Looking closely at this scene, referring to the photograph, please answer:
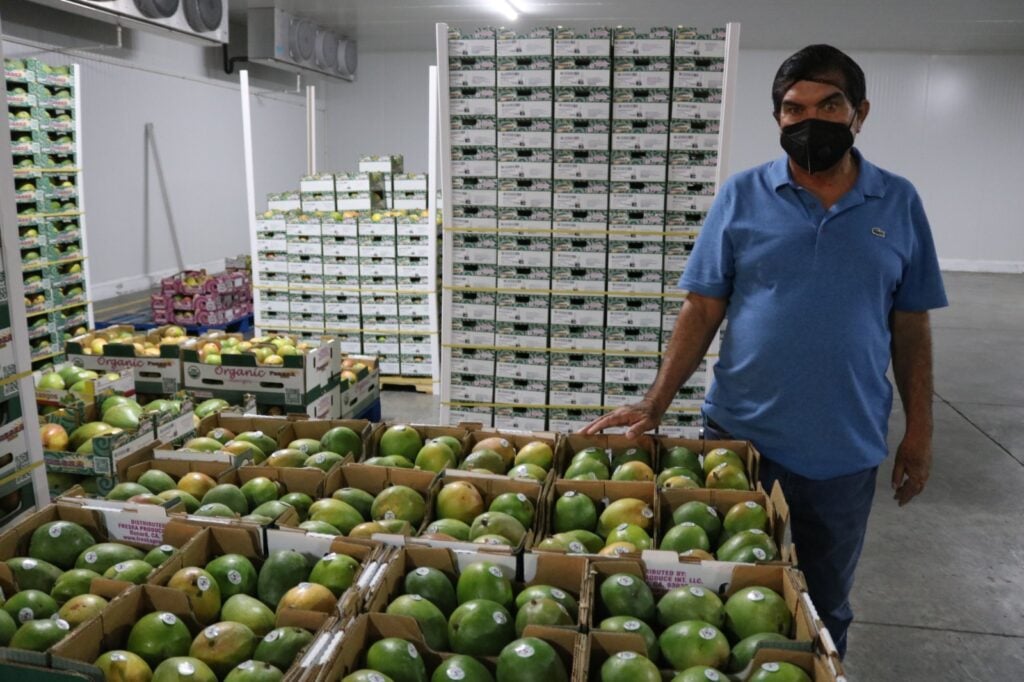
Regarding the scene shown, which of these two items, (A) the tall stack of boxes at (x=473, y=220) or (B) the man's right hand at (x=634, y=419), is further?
(A) the tall stack of boxes at (x=473, y=220)

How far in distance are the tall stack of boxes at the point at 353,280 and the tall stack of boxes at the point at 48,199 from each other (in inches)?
66.6

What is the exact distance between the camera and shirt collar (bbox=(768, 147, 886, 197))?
2.26m

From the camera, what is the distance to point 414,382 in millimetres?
7223

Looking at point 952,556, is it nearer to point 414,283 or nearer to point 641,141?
point 641,141

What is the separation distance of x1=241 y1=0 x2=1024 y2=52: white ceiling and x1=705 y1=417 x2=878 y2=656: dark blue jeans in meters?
10.2

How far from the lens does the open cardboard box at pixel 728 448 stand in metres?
2.33

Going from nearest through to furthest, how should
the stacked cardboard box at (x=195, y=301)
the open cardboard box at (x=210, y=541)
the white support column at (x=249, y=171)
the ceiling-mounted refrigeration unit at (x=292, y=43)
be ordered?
the open cardboard box at (x=210, y=541), the white support column at (x=249, y=171), the stacked cardboard box at (x=195, y=301), the ceiling-mounted refrigeration unit at (x=292, y=43)

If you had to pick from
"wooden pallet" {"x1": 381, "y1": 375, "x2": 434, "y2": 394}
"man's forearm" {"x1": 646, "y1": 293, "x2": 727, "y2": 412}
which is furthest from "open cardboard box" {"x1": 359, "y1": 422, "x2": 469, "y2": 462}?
"wooden pallet" {"x1": 381, "y1": 375, "x2": 434, "y2": 394}

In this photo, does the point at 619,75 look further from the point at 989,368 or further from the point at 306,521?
the point at 989,368

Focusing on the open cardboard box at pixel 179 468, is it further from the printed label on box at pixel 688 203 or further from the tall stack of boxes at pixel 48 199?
the tall stack of boxes at pixel 48 199

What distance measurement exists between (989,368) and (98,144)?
10.7 m

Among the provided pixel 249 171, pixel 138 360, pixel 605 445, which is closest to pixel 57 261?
pixel 249 171

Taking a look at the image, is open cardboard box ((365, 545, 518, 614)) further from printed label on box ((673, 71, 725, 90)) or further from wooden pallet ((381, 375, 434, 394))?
wooden pallet ((381, 375, 434, 394))

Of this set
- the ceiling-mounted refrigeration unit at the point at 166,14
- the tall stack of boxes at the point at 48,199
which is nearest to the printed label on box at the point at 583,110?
the tall stack of boxes at the point at 48,199
